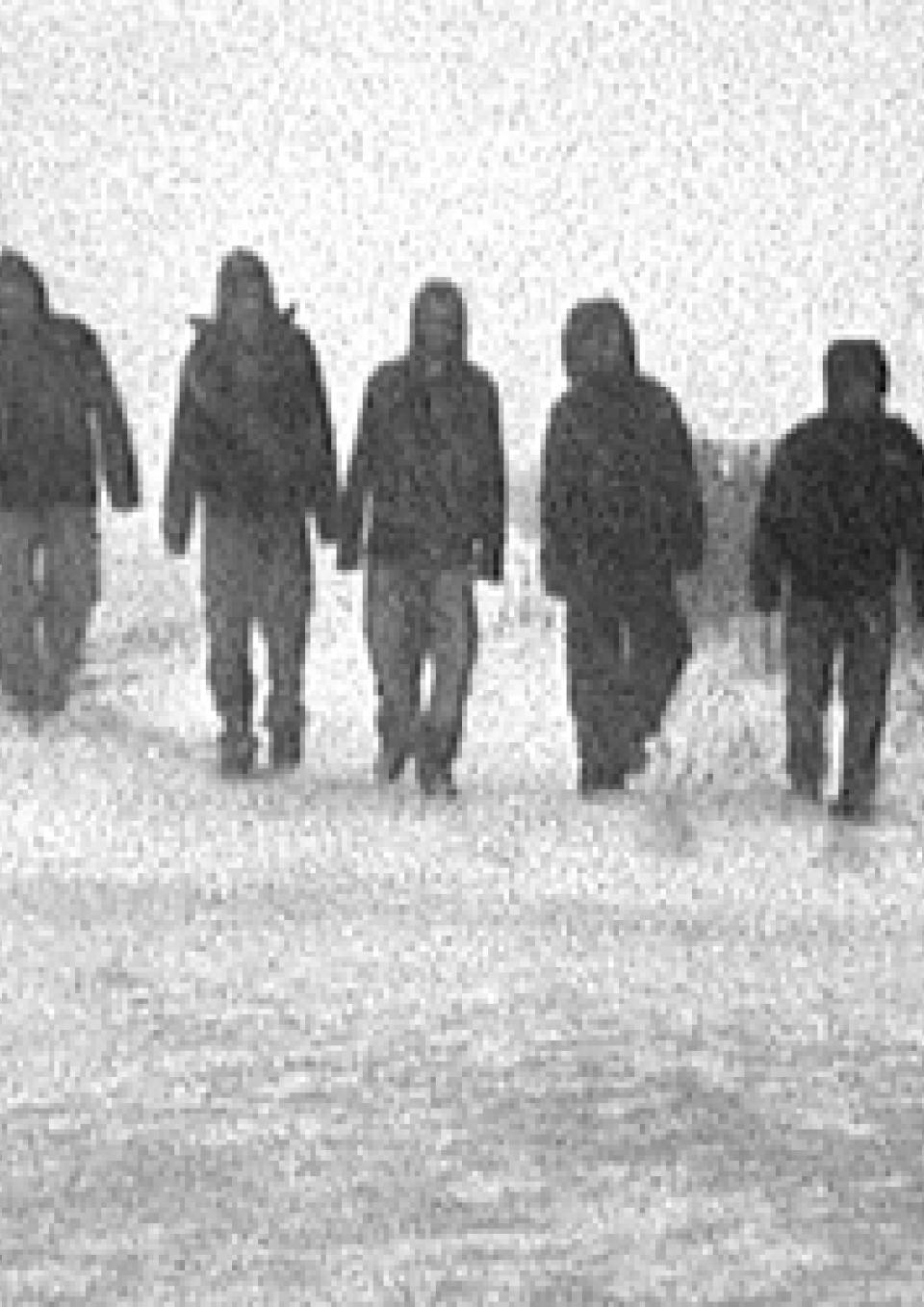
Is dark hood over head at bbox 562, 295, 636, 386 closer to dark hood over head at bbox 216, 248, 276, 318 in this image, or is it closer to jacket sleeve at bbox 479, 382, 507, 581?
jacket sleeve at bbox 479, 382, 507, 581

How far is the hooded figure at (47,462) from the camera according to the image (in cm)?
981

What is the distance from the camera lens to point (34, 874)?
303 inches

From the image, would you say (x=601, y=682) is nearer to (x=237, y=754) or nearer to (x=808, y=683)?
(x=808, y=683)

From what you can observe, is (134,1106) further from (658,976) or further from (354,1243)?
(658,976)

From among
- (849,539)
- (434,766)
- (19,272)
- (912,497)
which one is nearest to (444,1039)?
(434,766)

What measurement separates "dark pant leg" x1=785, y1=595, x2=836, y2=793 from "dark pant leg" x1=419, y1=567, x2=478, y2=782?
1169 mm

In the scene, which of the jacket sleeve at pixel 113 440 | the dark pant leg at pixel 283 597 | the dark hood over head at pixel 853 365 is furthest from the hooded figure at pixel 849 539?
the jacket sleeve at pixel 113 440

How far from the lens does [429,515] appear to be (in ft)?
30.5

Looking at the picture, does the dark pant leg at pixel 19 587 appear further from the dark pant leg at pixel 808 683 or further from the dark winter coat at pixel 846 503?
the dark pant leg at pixel 808 683

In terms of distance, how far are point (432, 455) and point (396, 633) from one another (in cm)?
67

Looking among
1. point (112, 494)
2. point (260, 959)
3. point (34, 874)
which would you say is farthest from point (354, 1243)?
point (112, 494)

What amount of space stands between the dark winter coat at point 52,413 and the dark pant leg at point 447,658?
4.74 ft

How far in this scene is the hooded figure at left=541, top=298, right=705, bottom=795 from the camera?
9.40 meters

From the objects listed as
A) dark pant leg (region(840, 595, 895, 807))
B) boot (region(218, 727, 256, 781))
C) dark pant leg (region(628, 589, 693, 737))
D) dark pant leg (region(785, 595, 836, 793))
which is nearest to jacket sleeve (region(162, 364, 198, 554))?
boot (region(218, 727, 256, 781))
